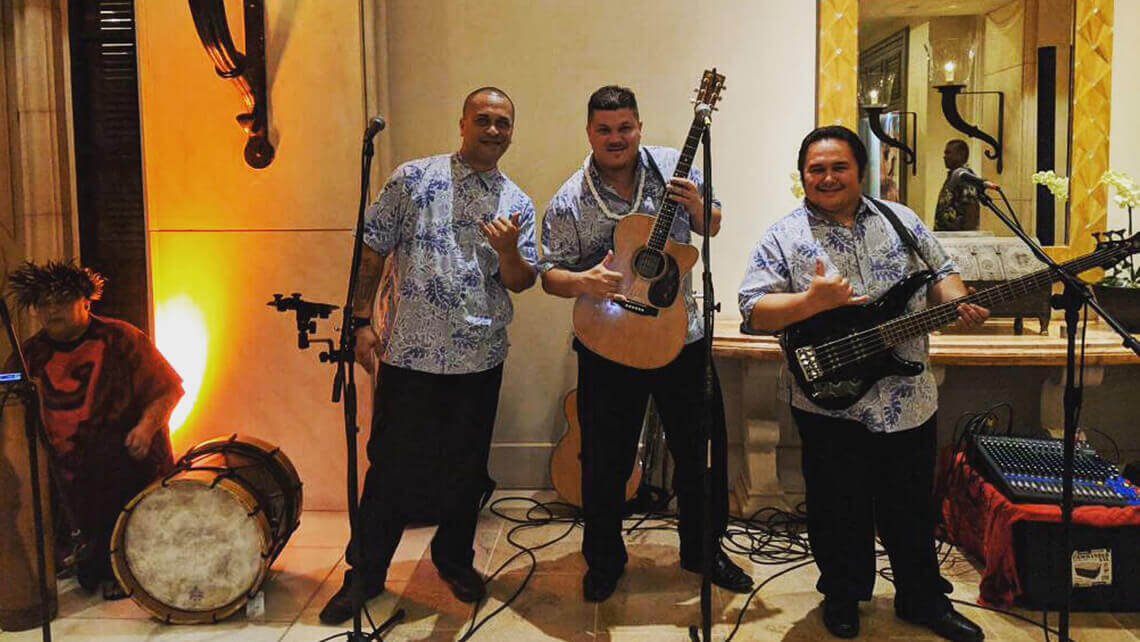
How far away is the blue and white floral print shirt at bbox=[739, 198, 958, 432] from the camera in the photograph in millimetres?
2645

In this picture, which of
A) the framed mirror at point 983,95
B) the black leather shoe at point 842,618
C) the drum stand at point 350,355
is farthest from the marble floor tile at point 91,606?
the framed mirror at point 983,95

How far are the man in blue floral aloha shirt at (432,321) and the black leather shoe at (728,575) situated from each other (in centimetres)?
88

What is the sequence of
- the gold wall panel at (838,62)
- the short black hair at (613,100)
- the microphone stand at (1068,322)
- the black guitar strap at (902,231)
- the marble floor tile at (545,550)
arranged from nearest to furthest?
the microphone stand at (1068,322)
the black guitar strap at (902,231)
the short black hair at (613,100)
the marble floor tile at (545,550)
the gold wall panel at (838,62)

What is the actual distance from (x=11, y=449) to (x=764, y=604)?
2.34 metres

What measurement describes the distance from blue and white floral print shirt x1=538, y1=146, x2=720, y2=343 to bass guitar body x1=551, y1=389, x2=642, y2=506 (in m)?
1.07

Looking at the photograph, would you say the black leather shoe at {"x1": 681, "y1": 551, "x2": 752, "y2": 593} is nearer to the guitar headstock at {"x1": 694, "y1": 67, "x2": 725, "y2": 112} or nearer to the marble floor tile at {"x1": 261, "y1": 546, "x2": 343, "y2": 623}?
the marble floor tile at {"x1": 261, "y1": 546, "x2": 343, "y2": 623}

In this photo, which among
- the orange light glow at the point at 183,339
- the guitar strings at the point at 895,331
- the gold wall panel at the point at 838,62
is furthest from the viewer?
the gold wall panel at the point at 838,62

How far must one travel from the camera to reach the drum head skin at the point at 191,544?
2906 millimetres

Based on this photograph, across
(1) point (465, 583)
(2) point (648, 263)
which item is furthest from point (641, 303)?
(1) point (465, 583)

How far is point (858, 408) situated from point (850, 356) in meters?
0.16

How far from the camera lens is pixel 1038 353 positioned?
3422mm

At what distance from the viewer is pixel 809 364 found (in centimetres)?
262

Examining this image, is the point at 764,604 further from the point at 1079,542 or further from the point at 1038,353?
the point at 1038,353

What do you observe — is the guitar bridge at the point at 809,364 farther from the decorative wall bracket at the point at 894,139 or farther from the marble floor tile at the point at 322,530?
the marble floor tile at the point at 322,530
